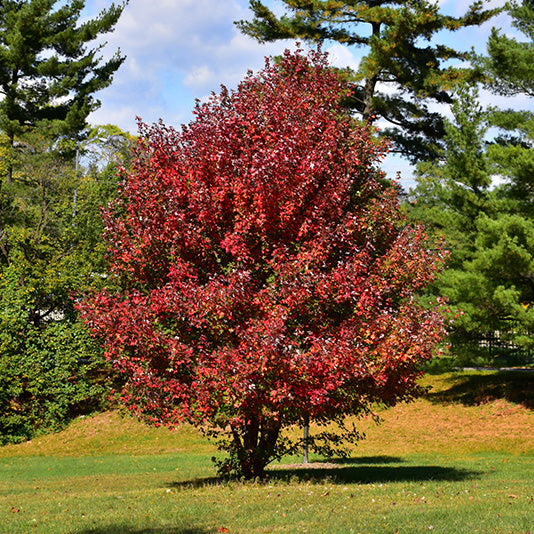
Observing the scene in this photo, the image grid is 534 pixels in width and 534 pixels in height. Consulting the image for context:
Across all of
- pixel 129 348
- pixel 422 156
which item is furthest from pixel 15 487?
pixel 422 156

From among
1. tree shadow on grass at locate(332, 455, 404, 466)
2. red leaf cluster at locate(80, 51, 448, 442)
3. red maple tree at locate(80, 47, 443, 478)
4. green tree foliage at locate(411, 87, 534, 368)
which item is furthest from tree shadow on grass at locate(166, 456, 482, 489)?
green tree foliage at locate(411, 87, 534, 368)

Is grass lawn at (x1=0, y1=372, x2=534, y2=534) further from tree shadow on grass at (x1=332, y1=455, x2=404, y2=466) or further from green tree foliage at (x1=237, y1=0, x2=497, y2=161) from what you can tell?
green tree foliage at (x1=237, y1=0, x2=497, y2=161)

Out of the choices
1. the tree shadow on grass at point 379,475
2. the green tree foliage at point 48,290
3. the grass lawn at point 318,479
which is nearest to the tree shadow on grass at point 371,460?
the grass lawn at point 318,479

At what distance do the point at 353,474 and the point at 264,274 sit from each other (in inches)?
224

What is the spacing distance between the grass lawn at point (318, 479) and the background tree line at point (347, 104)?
8.56 ft

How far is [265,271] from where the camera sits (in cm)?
1212

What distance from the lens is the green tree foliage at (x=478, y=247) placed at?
66.5ft

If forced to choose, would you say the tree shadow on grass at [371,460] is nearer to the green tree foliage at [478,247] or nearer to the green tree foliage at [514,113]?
the green tree foliage at [478,247]

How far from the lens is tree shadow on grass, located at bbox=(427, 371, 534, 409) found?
944 inches

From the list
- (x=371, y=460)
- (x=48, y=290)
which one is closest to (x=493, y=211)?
(x=371, y=460)

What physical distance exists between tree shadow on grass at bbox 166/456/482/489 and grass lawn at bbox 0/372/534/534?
0.05m

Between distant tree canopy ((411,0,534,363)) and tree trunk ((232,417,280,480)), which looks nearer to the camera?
tree trunk ((232,417,280,480))

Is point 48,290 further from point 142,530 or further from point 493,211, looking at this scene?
point 142,530

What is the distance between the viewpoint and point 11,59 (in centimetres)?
3391
